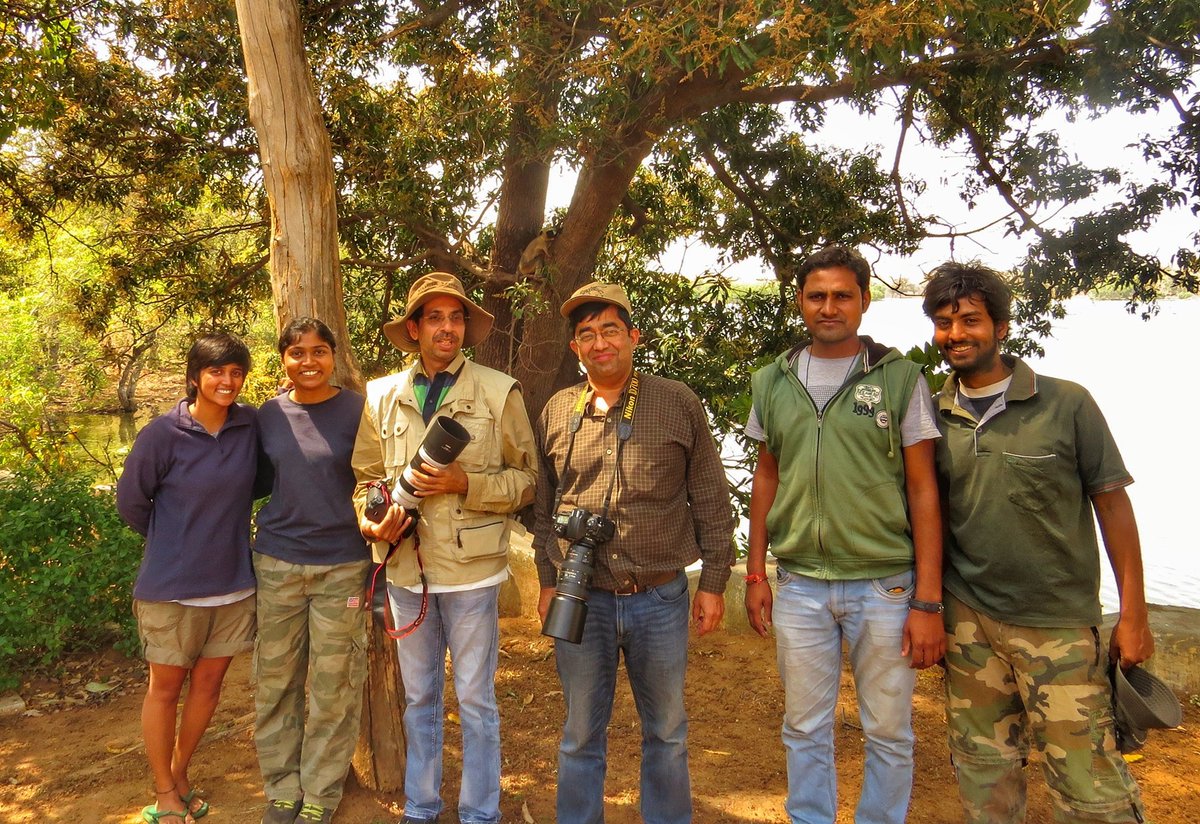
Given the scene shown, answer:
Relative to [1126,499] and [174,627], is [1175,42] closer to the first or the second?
[1126,499]

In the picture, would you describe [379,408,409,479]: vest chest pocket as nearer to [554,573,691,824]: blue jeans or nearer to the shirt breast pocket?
[554,573,691,824]: blue jeans

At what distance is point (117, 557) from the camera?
4645 mm

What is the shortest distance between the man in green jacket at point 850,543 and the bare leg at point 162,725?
7.13 ft

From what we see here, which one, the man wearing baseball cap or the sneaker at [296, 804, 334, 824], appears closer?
the man wearing baseball cap

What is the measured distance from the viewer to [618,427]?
2.73m

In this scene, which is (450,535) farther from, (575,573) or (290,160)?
(290,160)

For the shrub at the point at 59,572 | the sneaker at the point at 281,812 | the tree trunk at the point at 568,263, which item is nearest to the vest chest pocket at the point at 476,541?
the sneaker at the point at 281,812

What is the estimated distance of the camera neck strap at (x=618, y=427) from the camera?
8.89ft

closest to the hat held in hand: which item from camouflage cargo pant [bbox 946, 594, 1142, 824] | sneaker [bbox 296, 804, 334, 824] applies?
camouflage cargo pant [bbox 946, 594, 1142, 824]

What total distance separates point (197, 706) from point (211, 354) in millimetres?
1357

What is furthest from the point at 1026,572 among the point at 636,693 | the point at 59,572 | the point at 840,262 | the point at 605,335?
the point at 59,572

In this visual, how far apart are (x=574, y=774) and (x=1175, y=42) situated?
190 inches

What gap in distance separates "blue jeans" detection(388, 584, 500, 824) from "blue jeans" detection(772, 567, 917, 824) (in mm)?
1002

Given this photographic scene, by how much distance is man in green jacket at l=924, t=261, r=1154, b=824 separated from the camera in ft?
7.91
